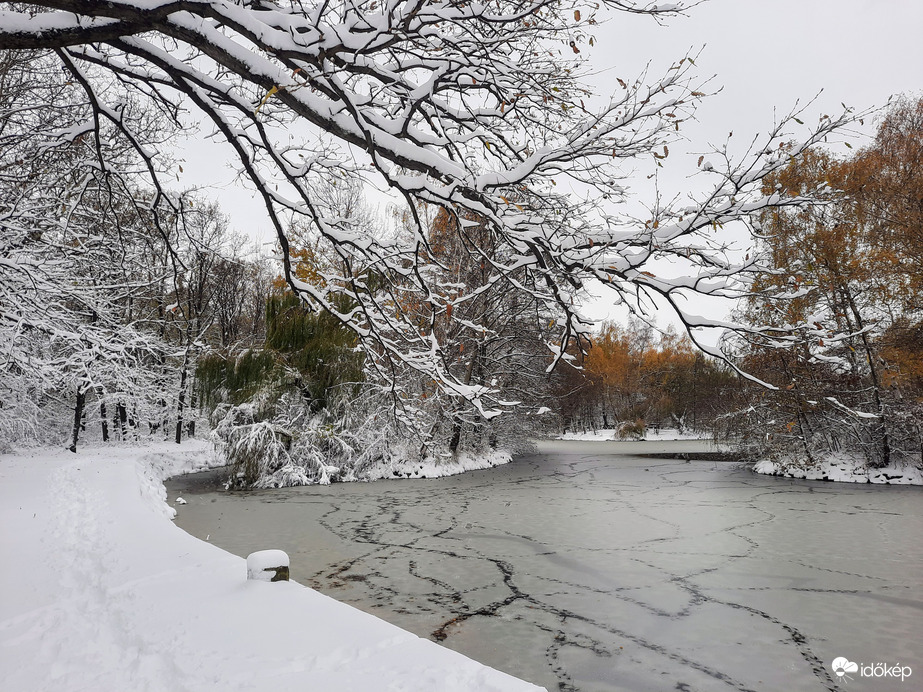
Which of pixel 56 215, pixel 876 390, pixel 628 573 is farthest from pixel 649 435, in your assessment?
pixel 56 215

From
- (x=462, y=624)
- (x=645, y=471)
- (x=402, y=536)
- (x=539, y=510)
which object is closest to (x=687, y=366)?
(x=645, y=471)

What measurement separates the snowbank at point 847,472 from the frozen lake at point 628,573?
1.38m

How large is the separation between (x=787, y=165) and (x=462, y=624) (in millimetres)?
4288

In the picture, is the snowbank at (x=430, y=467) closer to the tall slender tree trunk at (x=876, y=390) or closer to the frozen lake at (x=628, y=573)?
the frozen lake at (x=628, y=573)

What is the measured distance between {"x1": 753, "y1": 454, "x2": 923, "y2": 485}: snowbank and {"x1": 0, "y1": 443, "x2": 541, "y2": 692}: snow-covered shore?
1429 cm

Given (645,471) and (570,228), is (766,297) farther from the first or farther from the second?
(645,471)

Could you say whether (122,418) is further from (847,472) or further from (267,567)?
(847,472)

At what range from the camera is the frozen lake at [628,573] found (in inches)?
167

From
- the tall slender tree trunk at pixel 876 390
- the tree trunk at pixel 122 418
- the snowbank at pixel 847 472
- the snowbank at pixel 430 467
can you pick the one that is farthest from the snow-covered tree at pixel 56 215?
the snowbank at pixel 847 472

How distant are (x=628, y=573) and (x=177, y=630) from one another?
4667mm

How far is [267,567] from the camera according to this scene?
471cm

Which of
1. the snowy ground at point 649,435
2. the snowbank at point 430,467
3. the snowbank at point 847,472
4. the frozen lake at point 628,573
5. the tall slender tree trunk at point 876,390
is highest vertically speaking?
the tall slender tree trunk at point 876,390

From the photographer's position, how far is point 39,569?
5.57m

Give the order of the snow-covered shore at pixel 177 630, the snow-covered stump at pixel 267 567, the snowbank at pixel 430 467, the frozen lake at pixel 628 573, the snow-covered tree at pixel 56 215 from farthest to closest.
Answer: the snowbank at pixel 430 467 < the snow-covered tree at pixel 56 215 < the snow-covered stump at pixel 267 567 < the frozen lake at pixel 628 573 < the snow-covered shore at pixel 177 630
